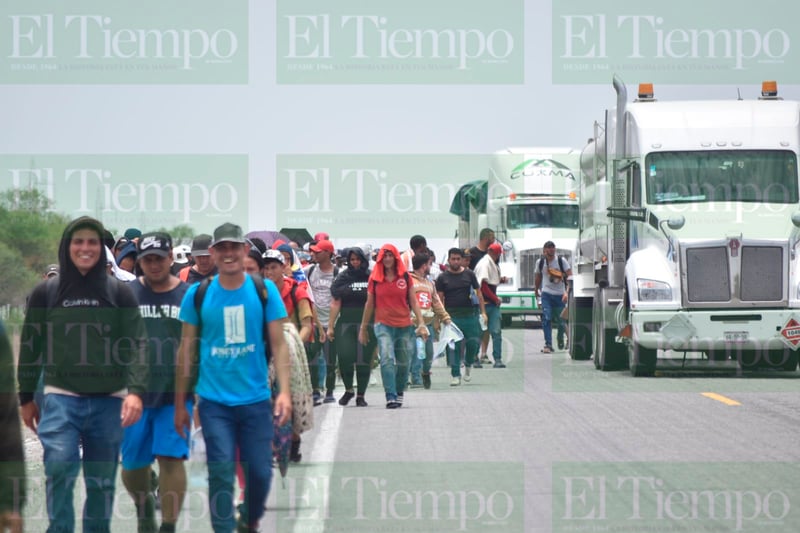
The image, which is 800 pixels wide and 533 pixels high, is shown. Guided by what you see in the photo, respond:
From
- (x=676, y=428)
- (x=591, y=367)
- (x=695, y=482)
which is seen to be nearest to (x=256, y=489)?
(x=695, y=482)

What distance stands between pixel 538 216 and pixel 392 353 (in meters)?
21.2

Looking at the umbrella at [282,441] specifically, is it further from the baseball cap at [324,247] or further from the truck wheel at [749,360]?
the truck wheel at [749,360]

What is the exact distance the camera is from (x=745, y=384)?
18734 mm

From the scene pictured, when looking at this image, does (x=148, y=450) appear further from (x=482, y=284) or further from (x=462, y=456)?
(x=482, y=284)

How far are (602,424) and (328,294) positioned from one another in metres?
4.78

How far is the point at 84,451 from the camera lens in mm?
7777

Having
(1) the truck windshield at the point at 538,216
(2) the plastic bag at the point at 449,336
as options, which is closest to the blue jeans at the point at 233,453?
(2) the plastic bag at the point at 449,336

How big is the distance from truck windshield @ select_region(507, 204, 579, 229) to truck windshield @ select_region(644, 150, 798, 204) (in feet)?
54.7

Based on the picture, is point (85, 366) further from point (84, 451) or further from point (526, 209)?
point (526, 209)

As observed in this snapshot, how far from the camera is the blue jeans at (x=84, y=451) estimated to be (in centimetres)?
747

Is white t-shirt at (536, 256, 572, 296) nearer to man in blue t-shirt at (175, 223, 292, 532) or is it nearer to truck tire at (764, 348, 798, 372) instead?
truck tire at (764, 348, 798, 372)

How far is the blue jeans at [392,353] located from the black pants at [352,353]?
351 mm

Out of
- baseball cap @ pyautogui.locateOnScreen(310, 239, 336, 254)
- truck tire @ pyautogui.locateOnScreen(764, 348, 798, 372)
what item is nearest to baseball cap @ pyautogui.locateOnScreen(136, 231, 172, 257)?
baseball cap @ pyautogui.locateOnScreen(310, 239, 336, 254)

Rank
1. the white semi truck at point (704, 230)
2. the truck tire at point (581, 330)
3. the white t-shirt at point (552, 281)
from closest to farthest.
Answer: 1. the white semi truck at point (704, 230)
2. the truck tire at point (581, 330)
3. the white t-shirt at point (552, 281)
